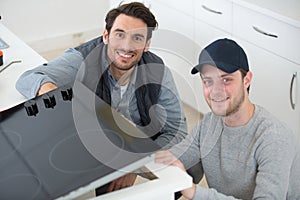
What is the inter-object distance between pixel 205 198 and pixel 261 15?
1.14 metres

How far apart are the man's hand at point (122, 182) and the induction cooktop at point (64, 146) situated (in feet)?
0.23

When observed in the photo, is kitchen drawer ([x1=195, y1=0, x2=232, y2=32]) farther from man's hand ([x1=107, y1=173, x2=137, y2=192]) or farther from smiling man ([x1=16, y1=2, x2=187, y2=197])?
man's hand ([x1=107, y1=173, x2=137, y2=192])

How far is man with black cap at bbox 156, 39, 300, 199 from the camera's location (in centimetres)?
163

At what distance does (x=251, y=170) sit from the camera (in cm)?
173

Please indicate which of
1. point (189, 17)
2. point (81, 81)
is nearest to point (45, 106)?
point (81, 81)

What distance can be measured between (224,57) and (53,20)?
2475 mm

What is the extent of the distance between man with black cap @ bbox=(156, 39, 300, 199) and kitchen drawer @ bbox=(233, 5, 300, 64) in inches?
23.2

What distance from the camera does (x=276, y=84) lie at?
8.12ft

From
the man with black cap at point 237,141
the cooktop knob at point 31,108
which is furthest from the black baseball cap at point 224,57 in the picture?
the cooktop knob at point 31,108

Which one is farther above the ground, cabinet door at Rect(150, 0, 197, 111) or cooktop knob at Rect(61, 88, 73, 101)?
cooktop knob at Rect(61, 88, 73, 101)

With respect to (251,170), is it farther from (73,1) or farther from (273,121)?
(73,1)

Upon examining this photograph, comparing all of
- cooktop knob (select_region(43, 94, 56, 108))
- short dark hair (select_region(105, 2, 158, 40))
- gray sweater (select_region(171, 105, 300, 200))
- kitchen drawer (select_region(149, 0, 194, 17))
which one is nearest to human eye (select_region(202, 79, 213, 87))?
gray sweater (select_region(171, 105, 300, 200))

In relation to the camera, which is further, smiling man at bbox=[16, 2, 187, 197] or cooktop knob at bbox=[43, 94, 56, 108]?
smiling man at bbox=[16, 2, 187, 197]

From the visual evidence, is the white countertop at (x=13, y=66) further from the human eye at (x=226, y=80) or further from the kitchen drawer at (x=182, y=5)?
the kitchen drawer at (x=182, y=5)
